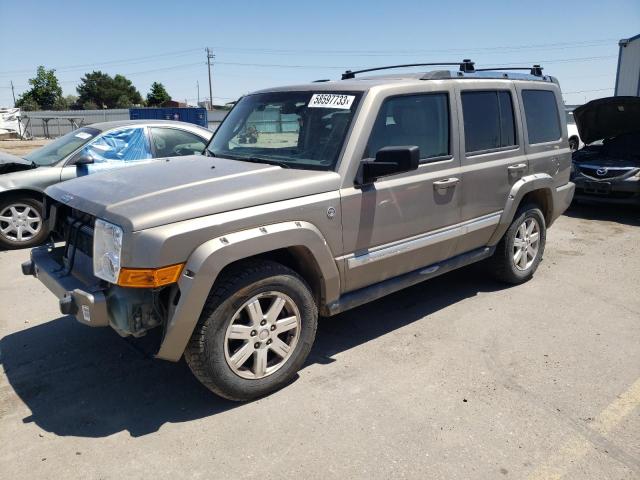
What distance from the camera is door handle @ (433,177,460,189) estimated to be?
398cm

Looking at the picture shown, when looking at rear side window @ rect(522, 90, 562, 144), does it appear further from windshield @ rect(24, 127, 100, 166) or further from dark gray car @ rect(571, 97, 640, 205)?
windshield @ rect(24, 127, 100, 166)

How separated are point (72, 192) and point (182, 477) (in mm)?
1930

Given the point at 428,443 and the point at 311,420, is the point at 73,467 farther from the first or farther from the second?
the point at 428,443

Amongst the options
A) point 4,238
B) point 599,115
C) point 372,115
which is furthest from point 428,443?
point 599,115

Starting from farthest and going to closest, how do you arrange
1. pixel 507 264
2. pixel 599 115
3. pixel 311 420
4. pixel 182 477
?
pixel 599 115, pixel 507 264, pixel 311 420, pixel 182 477

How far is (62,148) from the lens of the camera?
7.12m

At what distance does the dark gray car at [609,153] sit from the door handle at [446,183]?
17.9ft

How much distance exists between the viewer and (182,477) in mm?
2592

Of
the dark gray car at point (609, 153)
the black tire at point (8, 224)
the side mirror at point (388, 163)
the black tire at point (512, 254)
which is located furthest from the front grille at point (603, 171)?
the black tire at point (8, 224)

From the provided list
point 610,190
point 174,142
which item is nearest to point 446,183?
point 174,142

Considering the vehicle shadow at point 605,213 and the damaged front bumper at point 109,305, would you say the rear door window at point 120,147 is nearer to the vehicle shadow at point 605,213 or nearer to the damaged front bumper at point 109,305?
Answer: the damaged front bumper at point 109,305

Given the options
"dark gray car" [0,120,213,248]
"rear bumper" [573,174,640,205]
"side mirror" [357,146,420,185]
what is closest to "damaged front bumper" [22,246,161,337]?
"side mirror" [357,146,420,185]

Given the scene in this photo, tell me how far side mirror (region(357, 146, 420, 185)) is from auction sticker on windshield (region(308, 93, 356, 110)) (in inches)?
19.1

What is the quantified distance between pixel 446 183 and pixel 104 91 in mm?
93086
